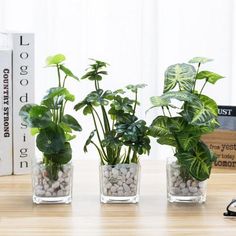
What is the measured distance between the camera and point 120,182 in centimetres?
157

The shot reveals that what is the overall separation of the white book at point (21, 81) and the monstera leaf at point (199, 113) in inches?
21.4

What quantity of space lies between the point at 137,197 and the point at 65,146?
0.66ft

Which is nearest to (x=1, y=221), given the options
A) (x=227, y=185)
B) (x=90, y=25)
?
(x=227, y=185)

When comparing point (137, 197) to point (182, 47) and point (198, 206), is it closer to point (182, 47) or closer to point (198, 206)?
point (198, 206)

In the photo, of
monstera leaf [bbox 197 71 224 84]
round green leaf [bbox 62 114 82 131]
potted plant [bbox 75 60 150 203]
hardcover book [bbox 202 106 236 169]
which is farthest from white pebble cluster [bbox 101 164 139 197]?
hardcover book [bbox 202 106 236 169]

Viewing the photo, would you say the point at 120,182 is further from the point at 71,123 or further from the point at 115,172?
the point at 71,123

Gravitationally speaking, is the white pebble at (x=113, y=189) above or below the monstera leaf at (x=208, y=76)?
below

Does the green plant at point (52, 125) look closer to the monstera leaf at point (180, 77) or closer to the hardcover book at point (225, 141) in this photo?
the monstera leaf at point (180, 77)

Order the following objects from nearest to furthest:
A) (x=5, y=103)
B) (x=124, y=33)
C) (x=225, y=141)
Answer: (x=5, y=103), (x=225, y=141), (x=124, y=33)

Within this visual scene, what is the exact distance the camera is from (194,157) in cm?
156

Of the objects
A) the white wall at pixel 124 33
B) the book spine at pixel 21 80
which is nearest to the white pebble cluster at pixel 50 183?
the book spine at pixel 21 80

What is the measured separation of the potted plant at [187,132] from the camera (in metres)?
1.53

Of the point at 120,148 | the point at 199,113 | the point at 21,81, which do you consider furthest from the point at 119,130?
the point at 21,81

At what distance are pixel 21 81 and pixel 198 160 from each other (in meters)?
0.60
